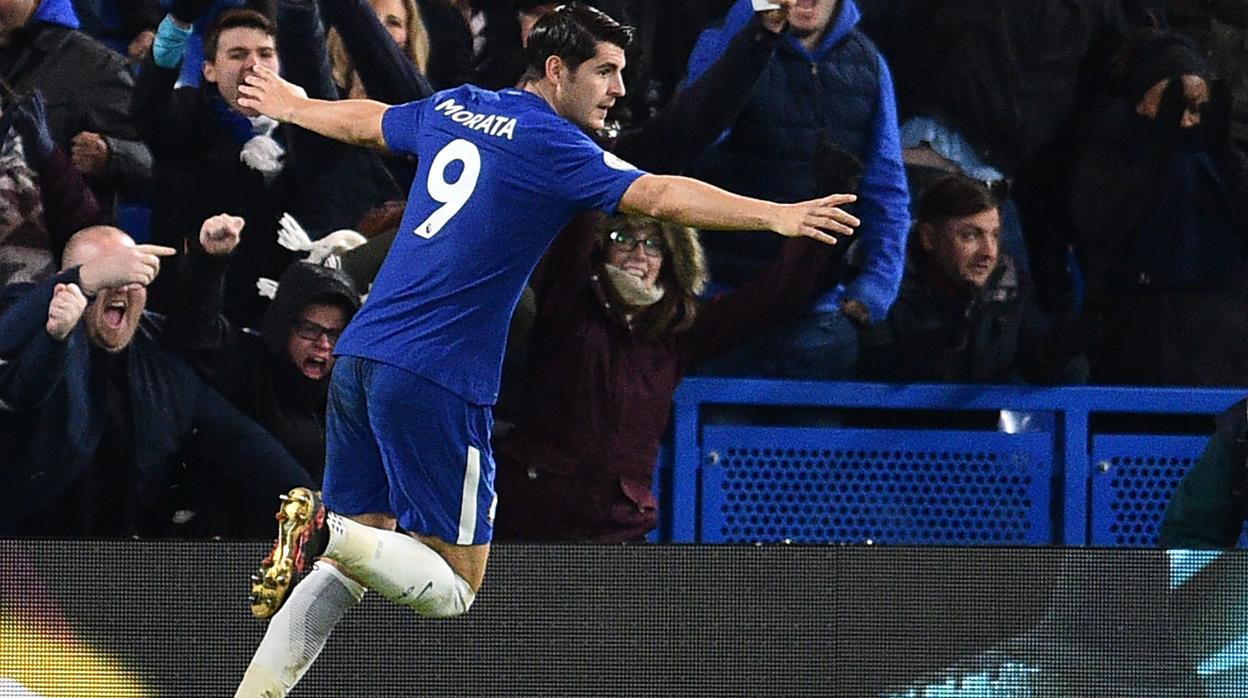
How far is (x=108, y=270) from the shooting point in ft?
15.7

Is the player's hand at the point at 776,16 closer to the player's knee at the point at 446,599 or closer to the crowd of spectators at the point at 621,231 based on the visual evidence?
the crowd of spectators at the point at 621,231

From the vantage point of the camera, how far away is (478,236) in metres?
4.09

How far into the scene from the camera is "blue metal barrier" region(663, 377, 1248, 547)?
16.0 feet

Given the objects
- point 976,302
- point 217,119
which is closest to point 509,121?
point 217,119

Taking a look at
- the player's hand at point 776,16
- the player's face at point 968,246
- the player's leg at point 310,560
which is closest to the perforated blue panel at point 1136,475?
the player's face at point 968,246

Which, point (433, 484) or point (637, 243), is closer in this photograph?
point (433, 484)

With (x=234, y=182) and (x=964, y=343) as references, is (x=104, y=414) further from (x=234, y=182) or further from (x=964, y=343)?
(x=964, y=343)

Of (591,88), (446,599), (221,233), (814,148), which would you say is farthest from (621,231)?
(446,599)

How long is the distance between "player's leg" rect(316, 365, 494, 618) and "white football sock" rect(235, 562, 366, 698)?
0.45 ft

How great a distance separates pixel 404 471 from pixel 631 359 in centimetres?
96

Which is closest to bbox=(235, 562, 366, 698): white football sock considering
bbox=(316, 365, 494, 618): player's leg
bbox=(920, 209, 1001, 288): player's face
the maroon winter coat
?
bbox=(316, 365, 494, 618): player's leg

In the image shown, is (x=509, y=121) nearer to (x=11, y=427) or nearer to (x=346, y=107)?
(x=346, y=107)

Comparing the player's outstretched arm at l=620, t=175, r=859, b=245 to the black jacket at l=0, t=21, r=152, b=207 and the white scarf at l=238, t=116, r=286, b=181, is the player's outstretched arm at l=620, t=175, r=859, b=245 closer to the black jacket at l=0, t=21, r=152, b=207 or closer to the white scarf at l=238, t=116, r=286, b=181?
the white scarf at l=238, t=116, r=286, b=181

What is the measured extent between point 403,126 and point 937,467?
5.26 ft
